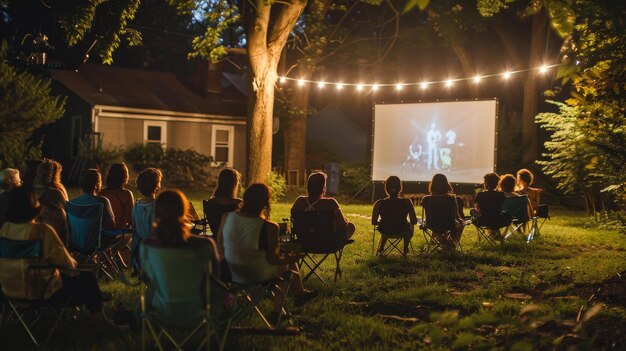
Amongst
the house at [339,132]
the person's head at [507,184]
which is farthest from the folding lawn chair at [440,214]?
the house at [339,132]

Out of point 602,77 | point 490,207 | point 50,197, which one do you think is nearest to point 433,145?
point 490,207

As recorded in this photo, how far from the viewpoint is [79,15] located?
13.5 meters

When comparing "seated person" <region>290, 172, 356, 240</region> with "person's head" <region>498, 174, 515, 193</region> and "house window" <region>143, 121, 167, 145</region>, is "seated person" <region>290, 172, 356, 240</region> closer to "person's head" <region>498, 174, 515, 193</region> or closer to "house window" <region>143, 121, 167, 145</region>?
"person's head" <region>498, 174, 515, 193</region>

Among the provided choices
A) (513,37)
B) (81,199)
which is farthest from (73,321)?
(513,37)

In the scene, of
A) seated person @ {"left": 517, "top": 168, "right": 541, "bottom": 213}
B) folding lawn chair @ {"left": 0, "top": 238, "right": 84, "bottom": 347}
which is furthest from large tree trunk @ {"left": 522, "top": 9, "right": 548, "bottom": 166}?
folding lawn chair @ {"left": 0, "top": 238, "right": 84, "bottom": 347}

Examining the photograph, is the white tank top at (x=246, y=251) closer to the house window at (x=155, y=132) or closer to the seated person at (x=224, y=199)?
the seated person at (x=224, y=199)

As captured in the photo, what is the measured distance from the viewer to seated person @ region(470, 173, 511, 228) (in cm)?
1005

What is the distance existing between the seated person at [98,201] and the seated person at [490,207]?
498 cm

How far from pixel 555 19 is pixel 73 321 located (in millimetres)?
4022

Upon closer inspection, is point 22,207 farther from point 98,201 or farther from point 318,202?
point 318,202

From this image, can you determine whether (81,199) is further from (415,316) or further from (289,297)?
(415,316)

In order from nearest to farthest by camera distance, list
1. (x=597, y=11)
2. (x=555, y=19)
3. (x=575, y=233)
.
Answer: (x=555, y=19) → (x=597, y=11) → (x=575, y=233)

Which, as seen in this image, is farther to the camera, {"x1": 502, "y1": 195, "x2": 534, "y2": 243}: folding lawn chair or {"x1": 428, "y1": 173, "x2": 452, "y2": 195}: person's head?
{"x1": 502, "y1": 195, "x2": 534, "y2": 243}: folding lawn chair

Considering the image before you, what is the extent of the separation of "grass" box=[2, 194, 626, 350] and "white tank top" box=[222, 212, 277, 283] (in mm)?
453
